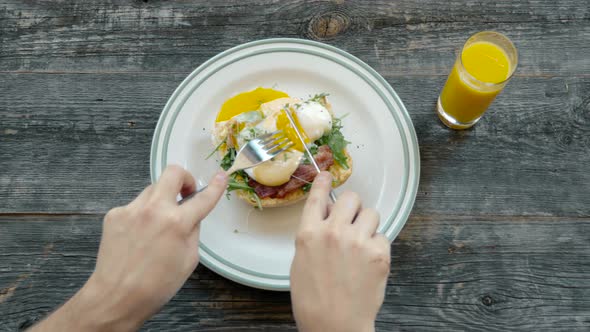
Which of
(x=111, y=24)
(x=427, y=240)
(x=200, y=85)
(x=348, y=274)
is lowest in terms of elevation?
(x=427, y=240)

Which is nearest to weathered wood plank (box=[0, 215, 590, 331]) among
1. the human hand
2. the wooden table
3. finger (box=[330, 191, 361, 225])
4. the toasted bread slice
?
the wooden table

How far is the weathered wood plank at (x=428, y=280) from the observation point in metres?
2.15

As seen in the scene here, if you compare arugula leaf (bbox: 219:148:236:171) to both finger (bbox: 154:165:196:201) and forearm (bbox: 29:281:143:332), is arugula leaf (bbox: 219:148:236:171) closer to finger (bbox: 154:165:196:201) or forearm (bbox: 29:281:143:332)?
finger (bbox: 154:165:196:201)

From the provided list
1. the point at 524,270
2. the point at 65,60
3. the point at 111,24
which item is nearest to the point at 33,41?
the point at 65,60

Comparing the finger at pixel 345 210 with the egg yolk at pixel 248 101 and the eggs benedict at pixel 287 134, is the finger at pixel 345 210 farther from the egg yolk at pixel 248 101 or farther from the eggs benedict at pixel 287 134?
the egg yolk at pixel 248 101

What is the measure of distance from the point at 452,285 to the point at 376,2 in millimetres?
1658

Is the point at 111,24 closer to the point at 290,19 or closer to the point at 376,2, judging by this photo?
the point at 290,19

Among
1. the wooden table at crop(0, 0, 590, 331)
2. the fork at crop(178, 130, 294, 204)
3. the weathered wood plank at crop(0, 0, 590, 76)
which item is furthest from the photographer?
the weathered wood plank at crop(0, 0, 590, 76)

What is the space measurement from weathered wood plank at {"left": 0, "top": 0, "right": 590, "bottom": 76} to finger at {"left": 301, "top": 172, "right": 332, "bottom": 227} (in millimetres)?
1148

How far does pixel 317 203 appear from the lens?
1529 mm

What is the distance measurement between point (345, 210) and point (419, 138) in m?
1.04

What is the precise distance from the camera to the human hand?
1483mm

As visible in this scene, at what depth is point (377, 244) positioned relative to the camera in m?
1.48

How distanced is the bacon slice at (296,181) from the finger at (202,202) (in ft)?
1.71
